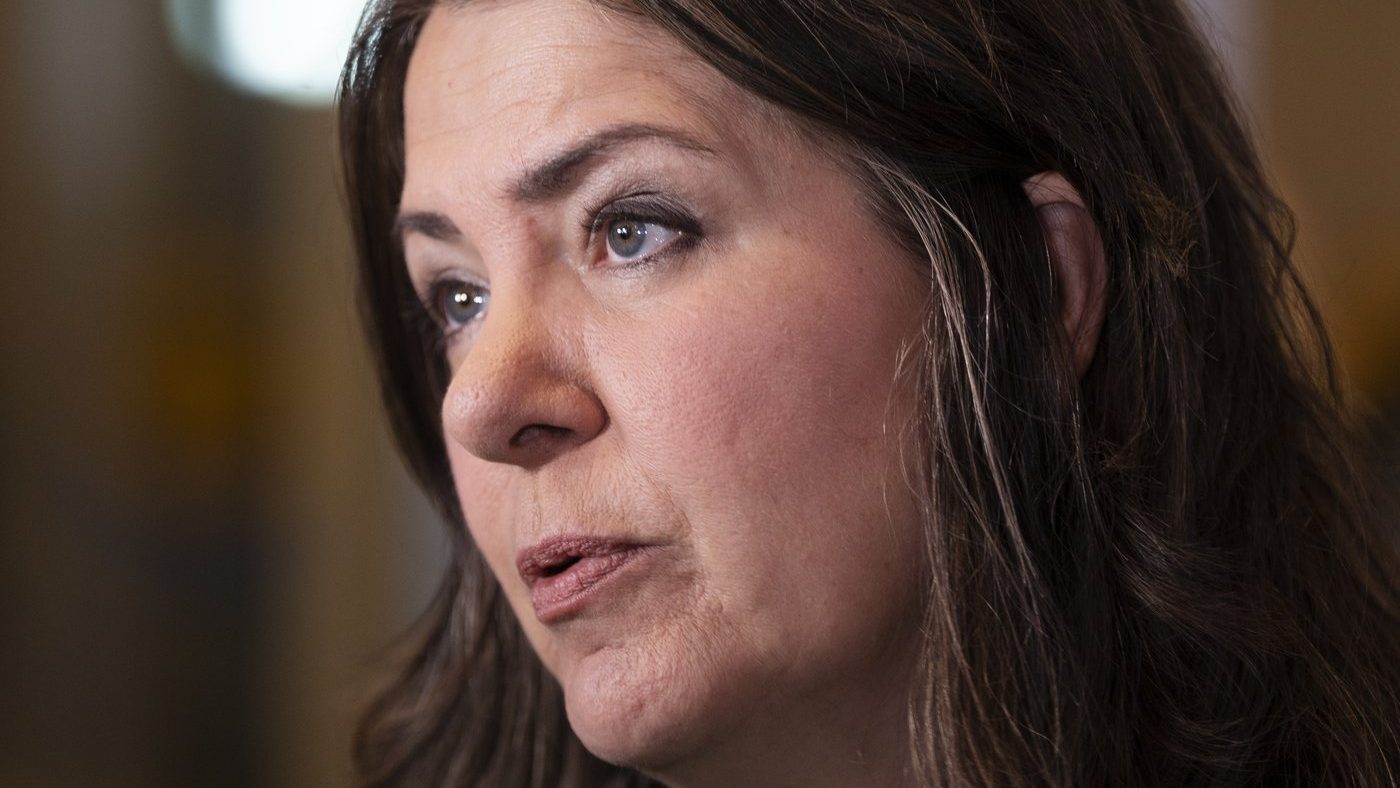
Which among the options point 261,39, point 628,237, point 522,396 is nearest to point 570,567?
point 522,396

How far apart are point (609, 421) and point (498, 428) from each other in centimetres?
8

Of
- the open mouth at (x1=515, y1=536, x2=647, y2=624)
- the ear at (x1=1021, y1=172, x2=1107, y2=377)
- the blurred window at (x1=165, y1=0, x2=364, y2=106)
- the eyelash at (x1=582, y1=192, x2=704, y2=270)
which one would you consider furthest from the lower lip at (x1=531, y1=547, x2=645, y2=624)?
the blurred window at (x1=165, y1=0, x2=364, y2=106)

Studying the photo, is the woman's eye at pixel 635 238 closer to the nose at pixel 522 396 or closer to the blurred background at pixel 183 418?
the nose at pixel 522 396

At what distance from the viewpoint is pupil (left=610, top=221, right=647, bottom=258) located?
0.87 metres

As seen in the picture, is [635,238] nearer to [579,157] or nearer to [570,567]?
[579,157]

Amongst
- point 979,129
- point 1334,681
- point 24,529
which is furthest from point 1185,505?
point 24,529

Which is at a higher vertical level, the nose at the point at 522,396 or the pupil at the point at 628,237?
the pupil at the point at 628,237

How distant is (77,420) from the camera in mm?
2875

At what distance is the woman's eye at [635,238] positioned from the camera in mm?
867

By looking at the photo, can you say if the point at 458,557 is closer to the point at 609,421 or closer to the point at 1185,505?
the point at 609,421

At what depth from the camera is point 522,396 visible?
2.82 feet

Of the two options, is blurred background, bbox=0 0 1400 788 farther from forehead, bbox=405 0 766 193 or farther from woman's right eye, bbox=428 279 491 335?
forehead, bbox=405 0 766 193

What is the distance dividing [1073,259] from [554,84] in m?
0.38

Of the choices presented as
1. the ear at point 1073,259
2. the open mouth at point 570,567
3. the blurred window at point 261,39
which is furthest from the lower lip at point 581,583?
the blurred window at point 261,39
